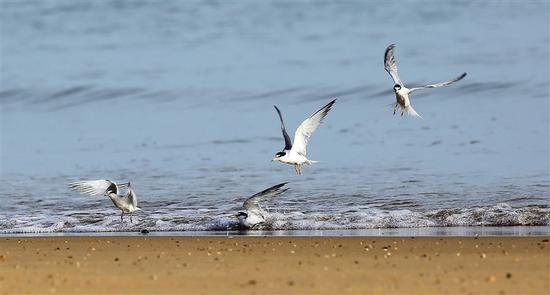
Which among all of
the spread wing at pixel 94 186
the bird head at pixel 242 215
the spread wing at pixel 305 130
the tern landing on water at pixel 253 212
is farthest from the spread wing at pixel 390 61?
the spread wing at pixel 94 186

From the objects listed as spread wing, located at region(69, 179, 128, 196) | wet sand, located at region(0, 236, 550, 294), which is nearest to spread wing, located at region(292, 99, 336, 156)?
spread wing, located at region(69, 179, 128, 196)

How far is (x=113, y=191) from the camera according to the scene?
12.0 meters

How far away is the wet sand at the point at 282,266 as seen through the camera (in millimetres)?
6898

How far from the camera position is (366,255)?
845 cm

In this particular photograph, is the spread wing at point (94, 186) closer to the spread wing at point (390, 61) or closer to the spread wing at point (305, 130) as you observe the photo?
the spread wing at point (305, 130)

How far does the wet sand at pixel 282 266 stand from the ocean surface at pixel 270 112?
83.7 inches

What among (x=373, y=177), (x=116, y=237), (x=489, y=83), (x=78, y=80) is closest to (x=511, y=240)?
(x=116, y=237)

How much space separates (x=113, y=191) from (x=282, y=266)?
14.8 ft

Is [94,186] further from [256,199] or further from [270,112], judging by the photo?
[270,112]

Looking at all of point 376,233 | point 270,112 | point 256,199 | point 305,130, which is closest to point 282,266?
point 376,233

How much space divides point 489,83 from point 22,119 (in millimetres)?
9477

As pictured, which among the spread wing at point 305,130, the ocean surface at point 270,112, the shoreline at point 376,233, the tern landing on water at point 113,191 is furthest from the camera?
the ocean surface at point 270,112

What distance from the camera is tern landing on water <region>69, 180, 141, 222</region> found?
39.3 ft

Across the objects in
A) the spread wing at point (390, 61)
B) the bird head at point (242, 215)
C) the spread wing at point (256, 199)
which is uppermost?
the spread wing at point (390, 61)
